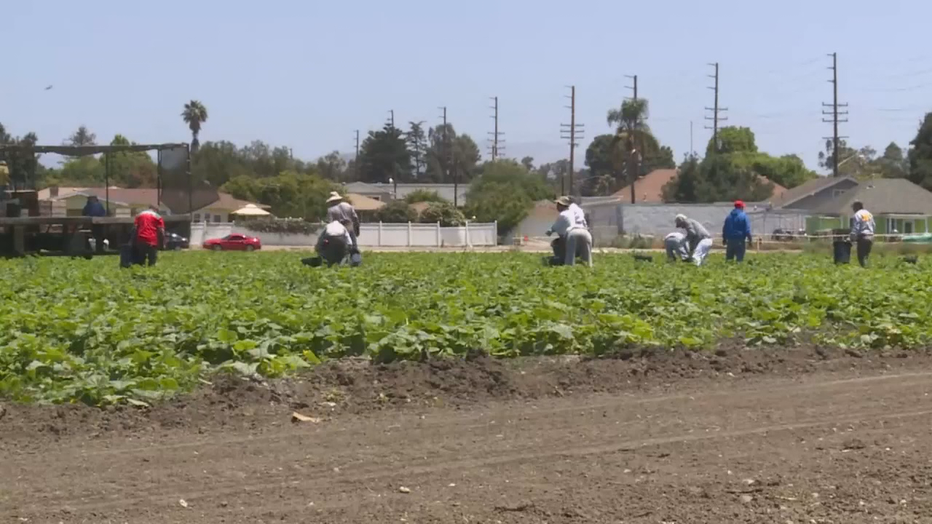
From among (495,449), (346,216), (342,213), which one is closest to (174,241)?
(346,216)

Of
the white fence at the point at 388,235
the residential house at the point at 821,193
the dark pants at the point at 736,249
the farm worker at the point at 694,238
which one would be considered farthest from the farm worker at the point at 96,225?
the residential house at the point at 821,193

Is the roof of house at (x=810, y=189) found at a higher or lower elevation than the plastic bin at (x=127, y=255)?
higher

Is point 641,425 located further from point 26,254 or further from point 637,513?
point 26,254

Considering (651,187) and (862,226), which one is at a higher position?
(651,187)

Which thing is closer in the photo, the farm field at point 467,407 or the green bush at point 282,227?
the farm field at point 467,407

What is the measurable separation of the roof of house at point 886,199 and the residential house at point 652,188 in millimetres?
24579

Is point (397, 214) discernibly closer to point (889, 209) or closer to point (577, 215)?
point (889, 209)

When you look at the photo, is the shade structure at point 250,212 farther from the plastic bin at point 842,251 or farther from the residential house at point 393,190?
the plastic bin at point 842,251

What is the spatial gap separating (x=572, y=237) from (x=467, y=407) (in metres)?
12.2

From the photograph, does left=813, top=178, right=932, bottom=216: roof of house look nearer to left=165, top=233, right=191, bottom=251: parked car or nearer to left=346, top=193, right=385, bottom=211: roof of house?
left=346, top=193, right=385, bottom=211: roof of house

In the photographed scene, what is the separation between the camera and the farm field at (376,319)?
8094mm

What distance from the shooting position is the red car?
5575cm

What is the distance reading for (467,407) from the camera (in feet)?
26.2

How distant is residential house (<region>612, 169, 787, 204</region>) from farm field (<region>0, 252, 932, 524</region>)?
88.8 m
